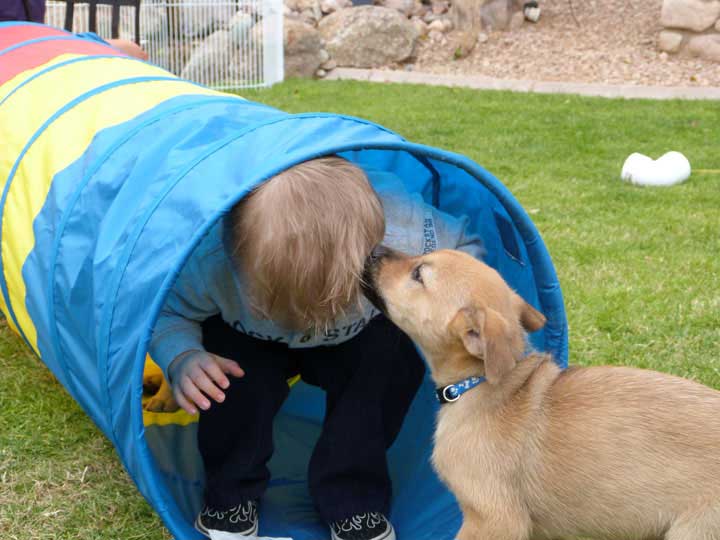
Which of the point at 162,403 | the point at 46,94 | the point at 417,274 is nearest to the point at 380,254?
the point at 417,274

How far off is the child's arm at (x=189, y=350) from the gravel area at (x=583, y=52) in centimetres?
1015

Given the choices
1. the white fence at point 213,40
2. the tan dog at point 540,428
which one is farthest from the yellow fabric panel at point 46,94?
the white fence at point 213,40

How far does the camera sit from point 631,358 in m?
4.53

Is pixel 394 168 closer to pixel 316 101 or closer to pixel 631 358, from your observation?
pixel 631 358

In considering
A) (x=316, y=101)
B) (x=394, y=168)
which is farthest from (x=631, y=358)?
(x=316, y=101)

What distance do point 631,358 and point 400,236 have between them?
150cm

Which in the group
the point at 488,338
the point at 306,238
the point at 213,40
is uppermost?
the point at 306,238

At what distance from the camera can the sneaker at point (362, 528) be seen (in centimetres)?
349

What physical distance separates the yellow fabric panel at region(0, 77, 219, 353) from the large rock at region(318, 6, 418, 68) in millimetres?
9940

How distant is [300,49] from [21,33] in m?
8.25

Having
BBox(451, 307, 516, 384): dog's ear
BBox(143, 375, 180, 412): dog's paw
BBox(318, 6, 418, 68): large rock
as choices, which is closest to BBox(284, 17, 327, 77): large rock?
BBox(318, 6, 418, 68): large rock

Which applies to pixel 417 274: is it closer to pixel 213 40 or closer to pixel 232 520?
pixel 232 520

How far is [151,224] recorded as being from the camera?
2949 millimetres

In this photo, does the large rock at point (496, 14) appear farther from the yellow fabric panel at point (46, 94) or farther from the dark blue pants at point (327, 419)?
the dark blue pants at point (327, 419)
